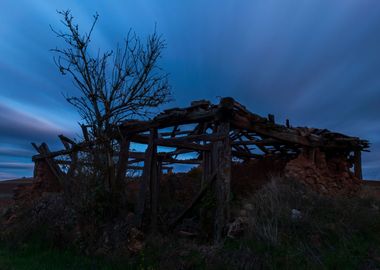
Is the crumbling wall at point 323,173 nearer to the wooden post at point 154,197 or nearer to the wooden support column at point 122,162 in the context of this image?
the wooden post at point 154,197

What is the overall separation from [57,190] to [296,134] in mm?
10056

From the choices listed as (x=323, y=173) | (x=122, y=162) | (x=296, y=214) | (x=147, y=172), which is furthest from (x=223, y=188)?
(x=323, y=173)

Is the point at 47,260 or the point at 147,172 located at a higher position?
the point at 147,172

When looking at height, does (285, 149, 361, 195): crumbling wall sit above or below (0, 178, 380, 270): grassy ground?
above

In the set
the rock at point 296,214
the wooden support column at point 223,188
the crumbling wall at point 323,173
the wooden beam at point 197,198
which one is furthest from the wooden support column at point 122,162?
the crumbling wall at point 323,173

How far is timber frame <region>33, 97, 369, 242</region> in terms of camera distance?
712 centimetres

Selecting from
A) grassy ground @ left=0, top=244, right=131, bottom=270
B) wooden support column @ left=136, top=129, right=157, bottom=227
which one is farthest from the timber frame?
grassy ground @ left=0, top=244, right=131, bottom=270

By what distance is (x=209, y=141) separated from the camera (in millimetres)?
7781

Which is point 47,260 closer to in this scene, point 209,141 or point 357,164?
point 209,141

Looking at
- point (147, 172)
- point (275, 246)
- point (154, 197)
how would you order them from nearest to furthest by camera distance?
point (275, 246), point (147, 172), point (154, 197)

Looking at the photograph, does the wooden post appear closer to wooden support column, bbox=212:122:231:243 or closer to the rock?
wooden support column, bbox=212:122:231:243

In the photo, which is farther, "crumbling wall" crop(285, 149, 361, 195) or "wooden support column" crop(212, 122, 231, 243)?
"crumbling wall" crop(285, 149, 361, 195)

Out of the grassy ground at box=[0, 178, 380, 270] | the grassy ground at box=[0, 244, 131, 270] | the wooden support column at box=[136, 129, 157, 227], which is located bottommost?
the grassy ground at box=[0, 244, 131, 270]

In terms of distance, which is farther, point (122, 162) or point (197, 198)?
point (122, 162)
